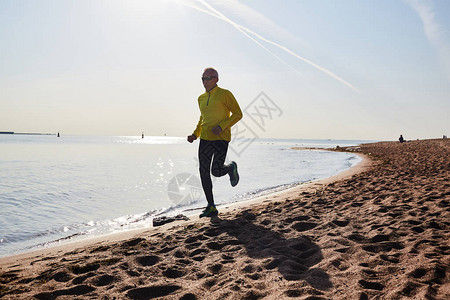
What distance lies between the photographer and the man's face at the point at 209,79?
497cm

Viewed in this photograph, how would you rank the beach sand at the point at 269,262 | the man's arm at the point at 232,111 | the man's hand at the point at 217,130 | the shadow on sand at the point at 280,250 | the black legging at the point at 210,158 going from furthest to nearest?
the black legging at the point at 210,158, the man's arm at the point at 232,111, the man's hand at the point at 217,130, the shadow on sand at the point at 280,250, the beach sand at the point at 269,262

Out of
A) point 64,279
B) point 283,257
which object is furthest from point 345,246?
point 64,279

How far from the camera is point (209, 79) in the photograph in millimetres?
4969

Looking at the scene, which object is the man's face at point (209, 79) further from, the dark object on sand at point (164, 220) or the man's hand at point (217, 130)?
the dark object on sand at point (164, 220)

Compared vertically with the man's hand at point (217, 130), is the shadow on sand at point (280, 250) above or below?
below

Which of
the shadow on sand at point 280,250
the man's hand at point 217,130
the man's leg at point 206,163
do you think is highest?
the man's hand at point 217,130

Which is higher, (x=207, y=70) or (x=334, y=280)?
(x=207, y=70)

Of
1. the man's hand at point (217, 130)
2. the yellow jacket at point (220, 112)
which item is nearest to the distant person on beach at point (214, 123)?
the yellow jacket at point (220, 112)

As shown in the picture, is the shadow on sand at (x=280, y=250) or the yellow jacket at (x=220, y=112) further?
the yellow jacket at (x=220, y=112)

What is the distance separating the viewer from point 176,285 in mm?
2258

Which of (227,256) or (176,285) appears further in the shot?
(227,256)

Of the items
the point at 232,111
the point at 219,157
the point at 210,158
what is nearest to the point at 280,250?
the point at 219,157

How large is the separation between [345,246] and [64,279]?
279 centimetres

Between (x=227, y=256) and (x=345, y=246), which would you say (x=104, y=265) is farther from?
(x=345, y=246)
